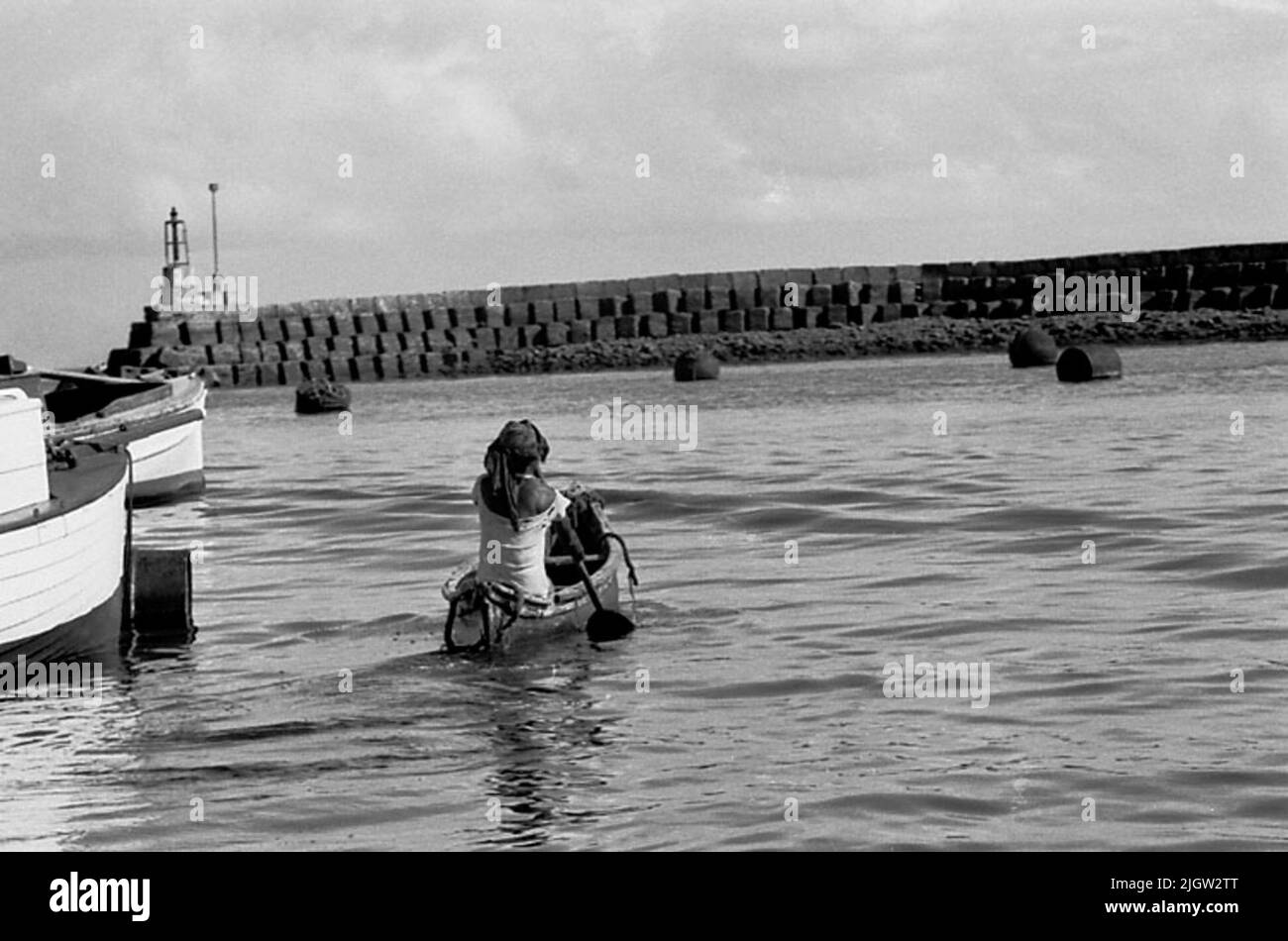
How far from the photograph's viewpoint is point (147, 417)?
27422mm

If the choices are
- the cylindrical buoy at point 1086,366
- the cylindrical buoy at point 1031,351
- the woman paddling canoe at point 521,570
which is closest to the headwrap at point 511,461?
the woman paddling canoe at point 521,570

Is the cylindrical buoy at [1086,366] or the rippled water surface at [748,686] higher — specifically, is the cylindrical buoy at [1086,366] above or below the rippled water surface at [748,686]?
above

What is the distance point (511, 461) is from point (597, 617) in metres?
1.65

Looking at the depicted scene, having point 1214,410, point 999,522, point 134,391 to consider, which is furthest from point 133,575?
point 1214,410

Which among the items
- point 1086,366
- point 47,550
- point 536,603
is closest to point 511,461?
point 536,603

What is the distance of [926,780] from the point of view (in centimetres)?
1098

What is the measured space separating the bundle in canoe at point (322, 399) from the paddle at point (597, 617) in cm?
4053

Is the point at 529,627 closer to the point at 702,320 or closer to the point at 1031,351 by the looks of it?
the point at 1031,351

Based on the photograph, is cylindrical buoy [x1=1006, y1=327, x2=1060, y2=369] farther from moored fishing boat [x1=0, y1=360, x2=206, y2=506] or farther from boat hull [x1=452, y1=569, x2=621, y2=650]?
boat hull [x1=452, y1=569, x2=621, y2=650]

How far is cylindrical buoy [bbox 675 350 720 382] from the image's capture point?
6228 cm

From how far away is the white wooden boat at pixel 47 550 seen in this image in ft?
44.9

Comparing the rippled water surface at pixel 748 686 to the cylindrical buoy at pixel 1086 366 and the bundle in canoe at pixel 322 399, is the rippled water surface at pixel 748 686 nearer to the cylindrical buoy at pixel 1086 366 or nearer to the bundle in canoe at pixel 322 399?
the cylindrical buoy at pixel 1086 366

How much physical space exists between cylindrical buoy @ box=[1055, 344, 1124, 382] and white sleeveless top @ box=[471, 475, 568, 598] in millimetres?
36245
